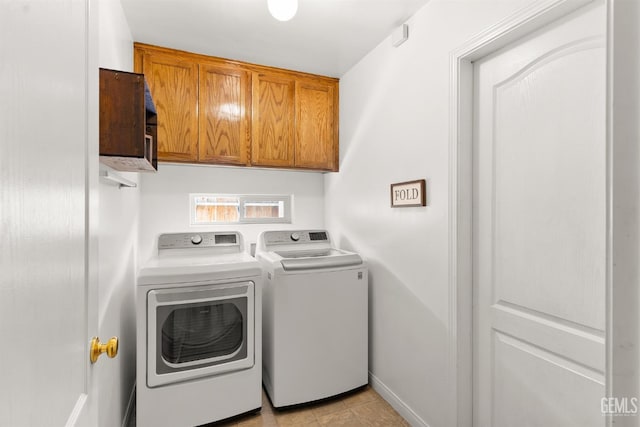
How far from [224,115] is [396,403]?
2438 millimetres

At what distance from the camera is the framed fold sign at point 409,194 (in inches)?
69.7

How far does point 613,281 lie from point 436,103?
1437 millimetres

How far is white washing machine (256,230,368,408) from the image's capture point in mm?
2004

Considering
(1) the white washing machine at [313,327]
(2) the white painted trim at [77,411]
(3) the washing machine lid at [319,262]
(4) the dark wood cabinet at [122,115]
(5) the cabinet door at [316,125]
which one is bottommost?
(1) the white washing machine at [313,327]

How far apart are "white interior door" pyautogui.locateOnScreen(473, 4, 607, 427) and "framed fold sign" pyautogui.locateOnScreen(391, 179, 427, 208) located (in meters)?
0.29

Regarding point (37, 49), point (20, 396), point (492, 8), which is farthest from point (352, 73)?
point (20, 396)

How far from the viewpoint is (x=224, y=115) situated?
242 cm

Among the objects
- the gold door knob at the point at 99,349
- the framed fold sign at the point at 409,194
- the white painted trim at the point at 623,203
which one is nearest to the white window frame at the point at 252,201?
the framed fold sign at the point at 409,194

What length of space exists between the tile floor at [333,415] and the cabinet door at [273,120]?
1.83 metres

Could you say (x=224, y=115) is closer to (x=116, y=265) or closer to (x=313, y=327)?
(x=116, y=265)

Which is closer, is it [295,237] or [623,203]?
[623,203]

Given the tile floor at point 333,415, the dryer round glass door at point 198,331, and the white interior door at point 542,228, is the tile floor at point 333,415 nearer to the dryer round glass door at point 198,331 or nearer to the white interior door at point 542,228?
the dryer round glass door at point 198,331

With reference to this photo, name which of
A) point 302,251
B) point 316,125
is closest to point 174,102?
point 316,125

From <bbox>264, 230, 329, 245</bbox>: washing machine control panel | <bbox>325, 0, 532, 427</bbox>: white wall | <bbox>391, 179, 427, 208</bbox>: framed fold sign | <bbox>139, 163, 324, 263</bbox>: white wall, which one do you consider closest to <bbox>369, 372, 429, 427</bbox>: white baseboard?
<bbox>325, 0, 532, 427</bbox>: white wall
